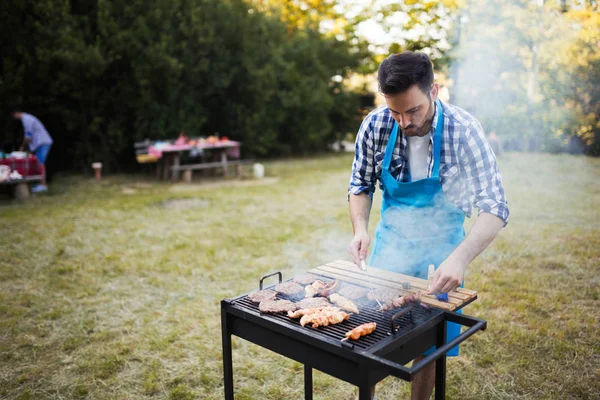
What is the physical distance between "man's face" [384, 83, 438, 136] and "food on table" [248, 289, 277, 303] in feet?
3.42

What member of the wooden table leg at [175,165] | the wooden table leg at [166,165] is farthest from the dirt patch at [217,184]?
the wooden table leg at [166,165]

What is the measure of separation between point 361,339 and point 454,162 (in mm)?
1055

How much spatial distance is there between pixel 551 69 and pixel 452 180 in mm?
11628

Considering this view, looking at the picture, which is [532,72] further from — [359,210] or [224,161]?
[359,210]

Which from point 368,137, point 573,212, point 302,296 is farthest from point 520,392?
point 573,212

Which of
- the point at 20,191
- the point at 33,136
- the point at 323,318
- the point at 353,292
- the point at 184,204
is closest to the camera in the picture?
the point at 323,318

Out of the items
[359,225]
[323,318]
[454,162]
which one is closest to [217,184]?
[359,225]

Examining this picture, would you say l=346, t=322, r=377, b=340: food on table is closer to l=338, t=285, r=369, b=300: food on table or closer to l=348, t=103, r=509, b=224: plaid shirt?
l=338, t=285, r=369, b=300: food on table

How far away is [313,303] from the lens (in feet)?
7.27

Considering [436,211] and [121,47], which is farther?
[121,47]

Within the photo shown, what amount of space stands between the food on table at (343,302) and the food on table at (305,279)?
0.85 feet

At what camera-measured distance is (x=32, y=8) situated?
10789mm

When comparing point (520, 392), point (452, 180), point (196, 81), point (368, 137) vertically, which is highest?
point (196, 81)

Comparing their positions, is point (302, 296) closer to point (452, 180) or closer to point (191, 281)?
point (452, 180)
